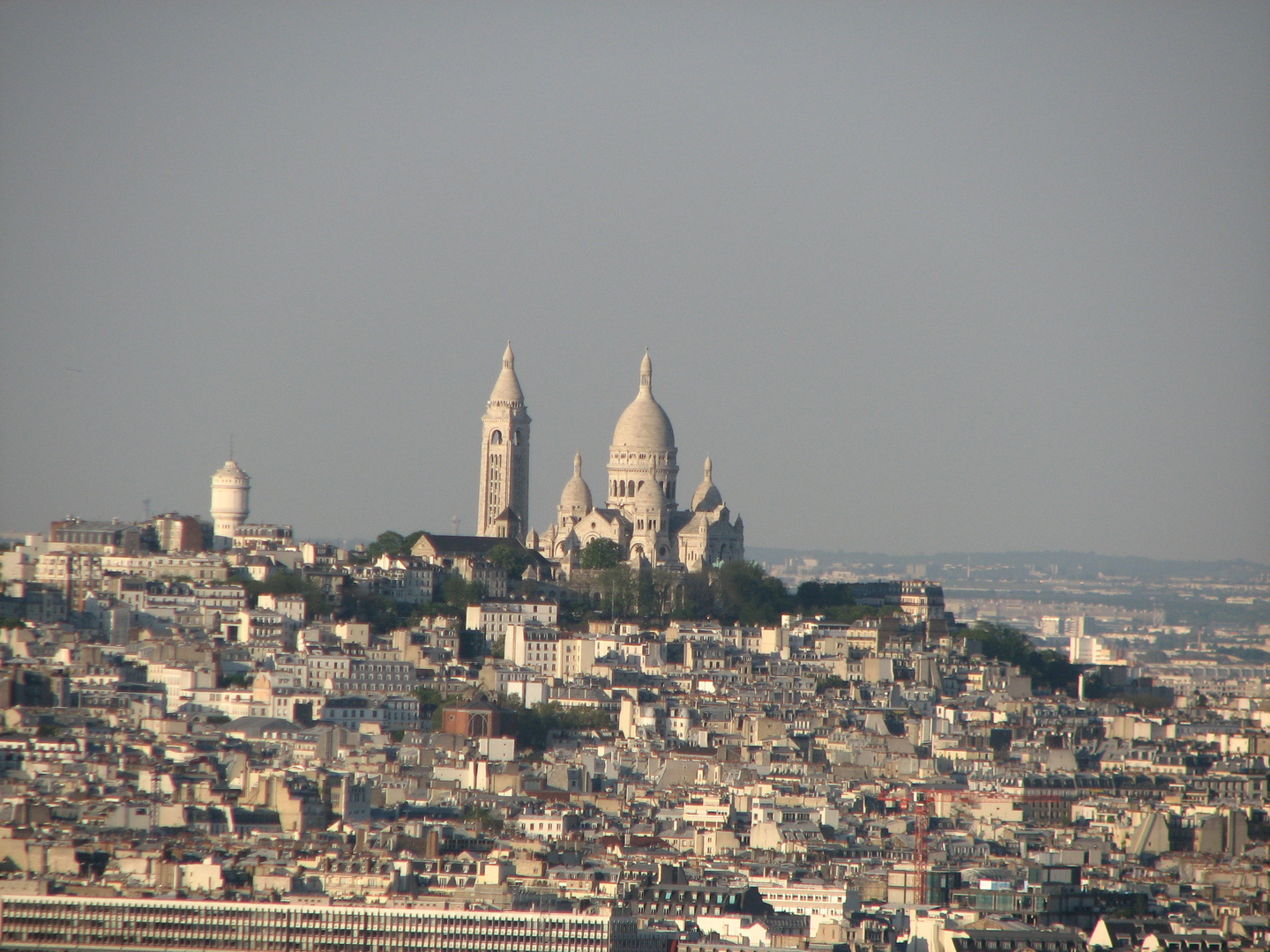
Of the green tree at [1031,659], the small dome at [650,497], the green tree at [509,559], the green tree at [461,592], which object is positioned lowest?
the green tree at [1031,659]

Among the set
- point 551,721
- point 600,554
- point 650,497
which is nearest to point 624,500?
point 650,497

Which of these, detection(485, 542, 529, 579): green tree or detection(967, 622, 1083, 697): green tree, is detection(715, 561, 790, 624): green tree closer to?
detection(485, 542, 529, 579): green tree

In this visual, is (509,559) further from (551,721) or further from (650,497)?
(551,721)

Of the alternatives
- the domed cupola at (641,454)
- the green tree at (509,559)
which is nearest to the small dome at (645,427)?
the domed cupola at (641,454)

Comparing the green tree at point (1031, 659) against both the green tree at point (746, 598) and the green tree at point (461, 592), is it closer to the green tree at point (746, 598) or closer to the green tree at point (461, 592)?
the green tree at point (746, 598)

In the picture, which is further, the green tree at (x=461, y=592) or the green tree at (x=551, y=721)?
the green tree at (x=461, y=592)
